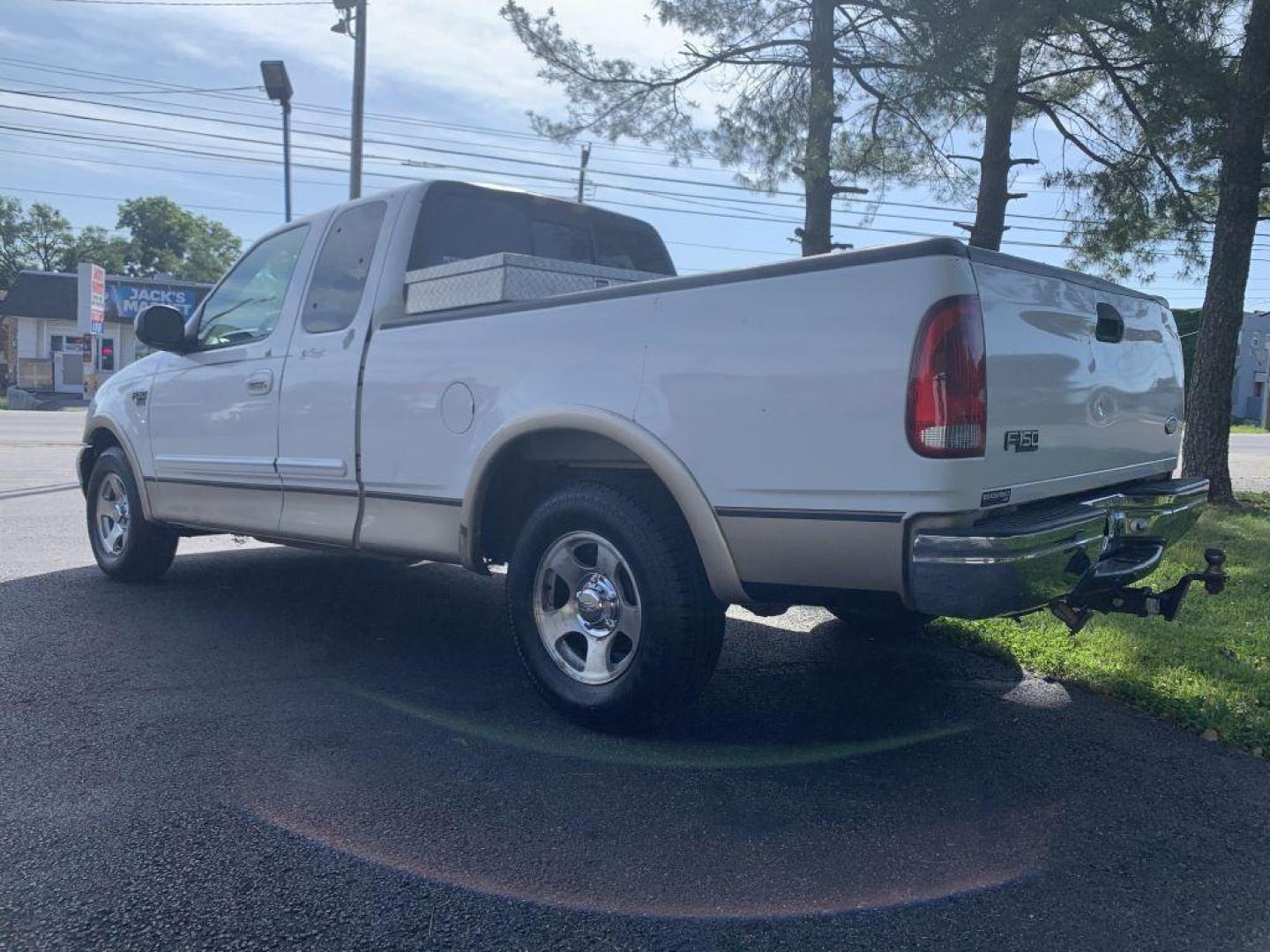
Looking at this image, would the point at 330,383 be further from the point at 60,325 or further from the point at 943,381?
the point at 60,325

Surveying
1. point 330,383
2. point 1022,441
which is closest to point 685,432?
point 1022,441

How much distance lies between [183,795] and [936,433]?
2461mm

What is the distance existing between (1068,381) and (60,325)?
53513 mm

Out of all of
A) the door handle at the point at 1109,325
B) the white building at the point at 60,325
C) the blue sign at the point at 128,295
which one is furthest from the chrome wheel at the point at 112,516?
the blue sign at the point at 128,295

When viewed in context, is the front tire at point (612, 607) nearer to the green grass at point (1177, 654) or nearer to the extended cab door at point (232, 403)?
the extended cab door at point (232, 403)

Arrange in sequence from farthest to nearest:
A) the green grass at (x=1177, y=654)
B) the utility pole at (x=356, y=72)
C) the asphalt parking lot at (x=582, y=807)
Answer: the utility pole at (x=356, y=72), the green grass at (x=1177, y=654), the asphalt parking lot at (x=582, y=807)

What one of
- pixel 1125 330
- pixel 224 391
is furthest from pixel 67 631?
pixel 1125 330

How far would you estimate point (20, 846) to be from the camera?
9.57ft

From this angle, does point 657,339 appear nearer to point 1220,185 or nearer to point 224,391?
point 224,391

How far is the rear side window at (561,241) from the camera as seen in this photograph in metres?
5.48

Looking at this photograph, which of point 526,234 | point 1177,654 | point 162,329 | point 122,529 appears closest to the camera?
point 1177,654

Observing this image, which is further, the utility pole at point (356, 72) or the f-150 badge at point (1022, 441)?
the utility pole at point (356, 72)

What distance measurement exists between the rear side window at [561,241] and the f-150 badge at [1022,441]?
2819 millimetres

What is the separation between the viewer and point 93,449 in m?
6.89
